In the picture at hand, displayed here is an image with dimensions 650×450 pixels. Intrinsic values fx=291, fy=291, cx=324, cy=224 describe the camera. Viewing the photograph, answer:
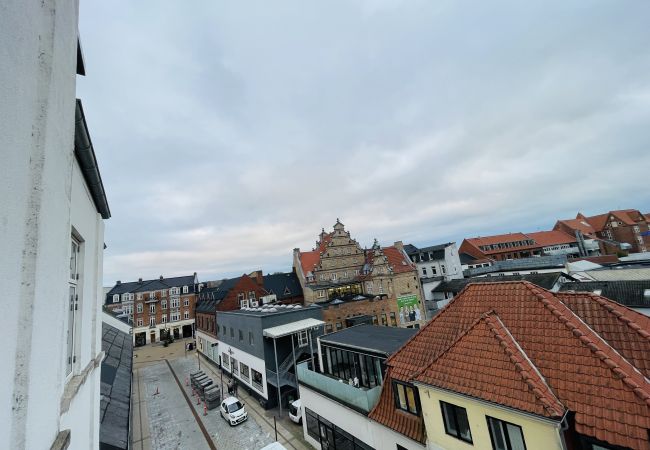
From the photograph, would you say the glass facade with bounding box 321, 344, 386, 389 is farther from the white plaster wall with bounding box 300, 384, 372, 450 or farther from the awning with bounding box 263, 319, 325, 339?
the awning with bounding box 263, 319, 325, 339

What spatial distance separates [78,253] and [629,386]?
1212 centimetres

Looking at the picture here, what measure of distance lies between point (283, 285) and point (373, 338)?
3072 centimetres

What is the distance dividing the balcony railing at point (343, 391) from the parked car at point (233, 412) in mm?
6704

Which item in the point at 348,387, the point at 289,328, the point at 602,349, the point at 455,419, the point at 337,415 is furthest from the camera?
the point at 289,328

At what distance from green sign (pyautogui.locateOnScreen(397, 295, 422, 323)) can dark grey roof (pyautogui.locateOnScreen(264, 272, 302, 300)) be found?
15100 millimetres

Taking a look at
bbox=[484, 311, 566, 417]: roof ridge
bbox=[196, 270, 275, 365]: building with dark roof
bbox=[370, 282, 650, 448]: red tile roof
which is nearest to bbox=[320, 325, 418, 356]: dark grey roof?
bbox=[370, 282, 650, 448]: red tile roof

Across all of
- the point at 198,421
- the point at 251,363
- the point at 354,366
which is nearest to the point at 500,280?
the point at 354,366

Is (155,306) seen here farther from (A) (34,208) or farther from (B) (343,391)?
(A) (34,208)

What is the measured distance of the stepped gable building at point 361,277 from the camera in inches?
1545

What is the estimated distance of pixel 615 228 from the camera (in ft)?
254

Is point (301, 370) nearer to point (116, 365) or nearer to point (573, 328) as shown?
point (116, 365)

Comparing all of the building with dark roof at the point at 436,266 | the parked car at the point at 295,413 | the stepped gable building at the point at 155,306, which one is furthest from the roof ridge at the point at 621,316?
the stepped gable building at the point at 155,306

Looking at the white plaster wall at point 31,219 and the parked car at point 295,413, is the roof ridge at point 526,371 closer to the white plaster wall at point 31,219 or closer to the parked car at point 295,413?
the white plaster wall at point 31,219

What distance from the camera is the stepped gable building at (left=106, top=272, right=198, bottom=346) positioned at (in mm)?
54875
